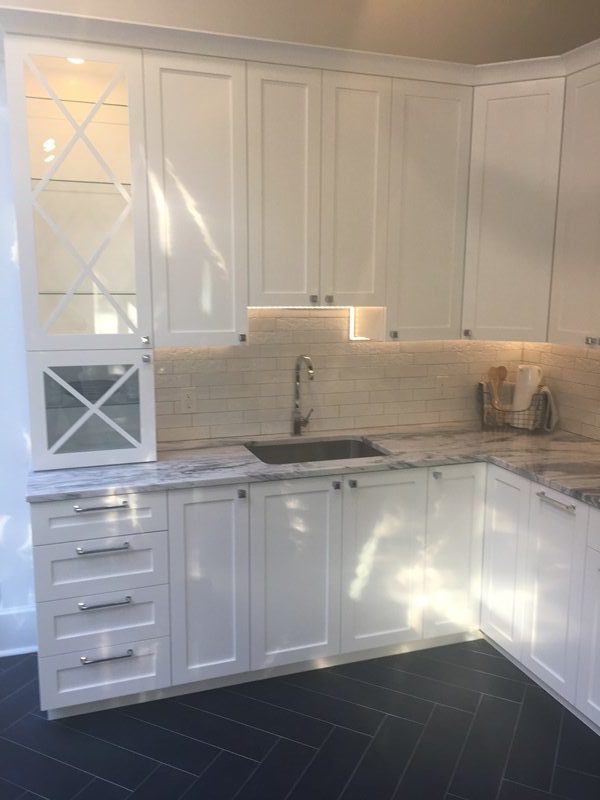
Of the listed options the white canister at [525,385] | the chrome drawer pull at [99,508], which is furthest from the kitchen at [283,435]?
the white canister at [525,385]

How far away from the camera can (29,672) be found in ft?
9.34

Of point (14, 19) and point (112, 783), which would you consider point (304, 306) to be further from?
point (112, 783)

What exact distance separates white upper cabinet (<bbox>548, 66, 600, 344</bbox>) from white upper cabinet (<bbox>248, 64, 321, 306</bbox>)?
43.5 inches

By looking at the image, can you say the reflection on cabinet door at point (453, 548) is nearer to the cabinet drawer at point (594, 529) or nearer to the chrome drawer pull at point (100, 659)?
the cabinet drawer at point (594, 529)

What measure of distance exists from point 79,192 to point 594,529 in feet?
7.28

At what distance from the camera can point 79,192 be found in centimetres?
249

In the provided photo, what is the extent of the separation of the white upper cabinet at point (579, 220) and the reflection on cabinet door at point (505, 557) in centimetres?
73

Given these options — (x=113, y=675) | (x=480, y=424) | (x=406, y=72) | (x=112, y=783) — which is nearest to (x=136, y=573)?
(x=113, y=675)

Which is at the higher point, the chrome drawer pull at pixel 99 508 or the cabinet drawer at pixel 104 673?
the chrome drawer pull at pixel 99 508

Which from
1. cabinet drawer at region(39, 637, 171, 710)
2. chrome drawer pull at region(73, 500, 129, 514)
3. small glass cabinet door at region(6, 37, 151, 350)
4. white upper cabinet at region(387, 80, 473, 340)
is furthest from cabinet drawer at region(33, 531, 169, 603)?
white upper cabinet at region(387, 80, 473, 340)

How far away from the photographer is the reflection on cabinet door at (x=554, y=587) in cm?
243

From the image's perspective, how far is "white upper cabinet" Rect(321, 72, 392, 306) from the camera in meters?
2.80

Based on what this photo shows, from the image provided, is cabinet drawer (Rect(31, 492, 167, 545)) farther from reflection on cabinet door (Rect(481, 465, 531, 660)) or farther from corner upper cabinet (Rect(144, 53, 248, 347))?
reflection on cabinet door (Rect(481, 465, 531, 660))

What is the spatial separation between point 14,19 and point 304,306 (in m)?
1.47
